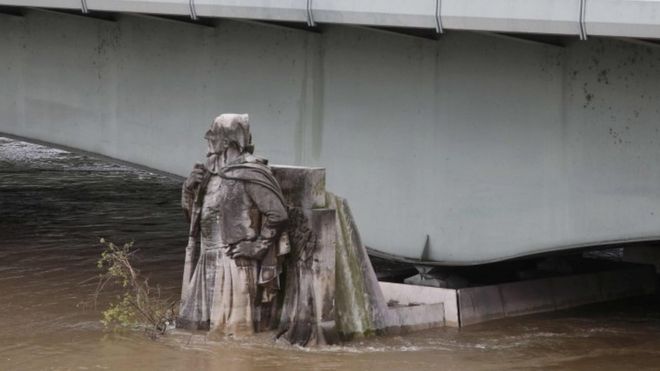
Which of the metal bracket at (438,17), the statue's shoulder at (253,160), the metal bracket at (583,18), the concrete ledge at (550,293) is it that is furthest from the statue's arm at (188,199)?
the metal bracket at (583,18)

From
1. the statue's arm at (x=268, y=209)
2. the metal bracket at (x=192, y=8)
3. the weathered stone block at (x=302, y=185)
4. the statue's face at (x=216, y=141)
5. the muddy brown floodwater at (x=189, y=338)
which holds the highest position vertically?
the metal bracket at (x=192, y=8)

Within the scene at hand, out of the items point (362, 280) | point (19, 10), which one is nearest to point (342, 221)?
point (362, 280)

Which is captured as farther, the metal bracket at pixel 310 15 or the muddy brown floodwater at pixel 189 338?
the metal bracket at pixel 310 15

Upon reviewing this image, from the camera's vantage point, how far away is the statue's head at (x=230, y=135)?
46.3 ft

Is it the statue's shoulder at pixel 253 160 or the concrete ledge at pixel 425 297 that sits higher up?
the statue's shoulder at pixel 253 160

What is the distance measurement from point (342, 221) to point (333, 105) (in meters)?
3.09

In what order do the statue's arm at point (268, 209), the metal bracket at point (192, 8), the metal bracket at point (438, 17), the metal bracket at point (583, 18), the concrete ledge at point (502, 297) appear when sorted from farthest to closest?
1. the metal bracket at point (192, 8)
2. the concrete ledge at point (502, 297)
3. the metal bracket at point (438, 17)
4. the metal bracket at point (583, 18)
5. the statue's arm at point (268, 209)

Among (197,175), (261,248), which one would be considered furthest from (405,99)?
(261,248)

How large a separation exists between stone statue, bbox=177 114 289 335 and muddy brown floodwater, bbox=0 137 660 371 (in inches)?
11.8

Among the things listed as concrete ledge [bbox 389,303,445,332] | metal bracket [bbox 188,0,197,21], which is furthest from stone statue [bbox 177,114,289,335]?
metal bracket [bbox 188,0,197,21]

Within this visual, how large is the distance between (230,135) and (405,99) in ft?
10.9

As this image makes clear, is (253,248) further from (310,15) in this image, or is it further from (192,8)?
(192,8)

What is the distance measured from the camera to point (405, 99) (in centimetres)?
1675

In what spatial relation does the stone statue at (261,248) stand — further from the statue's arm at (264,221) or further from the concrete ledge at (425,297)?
the concrete ledge at (425,297)
